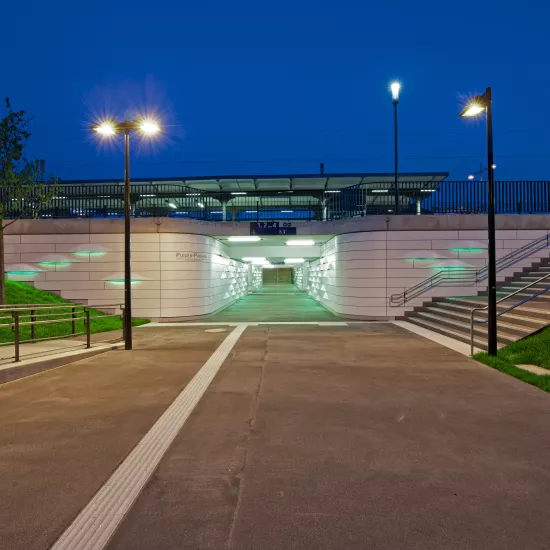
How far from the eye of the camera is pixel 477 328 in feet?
37.2

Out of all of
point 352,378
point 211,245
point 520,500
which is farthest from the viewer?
point 211,245

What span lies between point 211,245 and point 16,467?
16.9 meters

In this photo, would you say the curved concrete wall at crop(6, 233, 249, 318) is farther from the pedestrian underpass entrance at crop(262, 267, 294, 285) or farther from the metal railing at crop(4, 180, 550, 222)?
the pedestrian underpass entrance at crop(262, 267, 294, 285)

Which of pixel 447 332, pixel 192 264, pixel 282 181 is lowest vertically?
pixel 447 332

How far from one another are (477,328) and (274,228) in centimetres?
1117

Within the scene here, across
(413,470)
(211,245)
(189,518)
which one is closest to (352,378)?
(413,470)

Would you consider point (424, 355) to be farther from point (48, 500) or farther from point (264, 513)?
point (48, 500)

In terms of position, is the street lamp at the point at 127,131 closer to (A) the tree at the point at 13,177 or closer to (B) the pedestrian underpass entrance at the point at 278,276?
(A) the tree at the point at 13,177

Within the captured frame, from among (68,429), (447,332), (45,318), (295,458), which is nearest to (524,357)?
(447,332)

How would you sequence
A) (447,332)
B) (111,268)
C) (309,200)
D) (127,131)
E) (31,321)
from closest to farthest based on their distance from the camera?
(31,321), (127,131), (447,332), (111,268), (309,200)

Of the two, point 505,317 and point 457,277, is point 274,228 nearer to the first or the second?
point 457,277

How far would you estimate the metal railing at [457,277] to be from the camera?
17.3m

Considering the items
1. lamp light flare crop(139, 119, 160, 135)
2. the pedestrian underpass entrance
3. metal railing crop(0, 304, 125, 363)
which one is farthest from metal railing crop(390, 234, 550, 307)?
the pedestrian underpass entrance

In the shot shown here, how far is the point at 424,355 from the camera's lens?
379 inches
